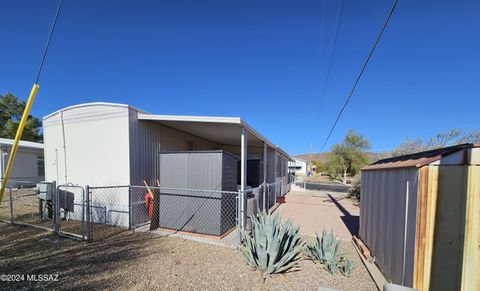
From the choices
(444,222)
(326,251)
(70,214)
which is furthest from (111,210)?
(444,222)

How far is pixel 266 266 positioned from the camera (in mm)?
3848

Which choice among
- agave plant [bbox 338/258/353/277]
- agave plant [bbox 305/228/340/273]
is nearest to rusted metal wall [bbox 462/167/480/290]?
agave plant [bbox 338/258/353/277]

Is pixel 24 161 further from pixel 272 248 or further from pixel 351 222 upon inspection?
pixel 351 222

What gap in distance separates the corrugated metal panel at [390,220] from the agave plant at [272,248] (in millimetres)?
1369

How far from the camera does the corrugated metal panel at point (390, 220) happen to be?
2.97 metres

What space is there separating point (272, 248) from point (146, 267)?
2.18 m

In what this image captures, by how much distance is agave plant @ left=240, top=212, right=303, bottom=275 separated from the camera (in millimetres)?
3828

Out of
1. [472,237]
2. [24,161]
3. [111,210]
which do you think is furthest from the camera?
[24,161]

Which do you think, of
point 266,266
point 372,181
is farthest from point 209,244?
point 372,181

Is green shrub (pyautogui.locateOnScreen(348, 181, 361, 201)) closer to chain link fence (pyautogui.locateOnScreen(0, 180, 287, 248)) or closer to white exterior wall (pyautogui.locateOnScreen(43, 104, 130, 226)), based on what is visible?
chain link fence (pyautogui.locateOnScreen(0, 180, 287, 248))

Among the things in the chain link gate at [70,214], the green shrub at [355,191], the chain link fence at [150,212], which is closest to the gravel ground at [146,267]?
the chain link gate at [70,214]

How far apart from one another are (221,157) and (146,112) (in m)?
3.05

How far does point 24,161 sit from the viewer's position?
16.0m

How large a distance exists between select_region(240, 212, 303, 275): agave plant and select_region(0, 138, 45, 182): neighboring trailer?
1773cm
